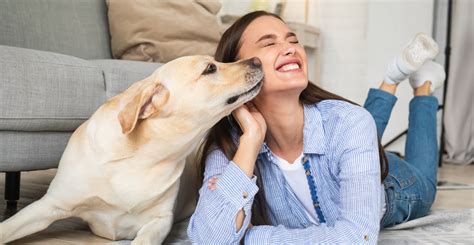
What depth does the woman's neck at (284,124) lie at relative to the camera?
1.32 meters

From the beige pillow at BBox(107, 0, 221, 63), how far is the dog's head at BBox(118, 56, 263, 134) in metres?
1.29

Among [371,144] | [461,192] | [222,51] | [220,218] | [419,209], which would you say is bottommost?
[461,192]

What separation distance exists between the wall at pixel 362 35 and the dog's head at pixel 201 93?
2.91 meters

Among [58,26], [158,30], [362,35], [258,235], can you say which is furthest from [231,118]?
[362,35]

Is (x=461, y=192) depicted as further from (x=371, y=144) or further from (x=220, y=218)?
(x=220, y=218)

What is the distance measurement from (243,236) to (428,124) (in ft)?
3.88

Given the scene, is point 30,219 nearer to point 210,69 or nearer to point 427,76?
point 210,69

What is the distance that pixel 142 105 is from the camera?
119cm

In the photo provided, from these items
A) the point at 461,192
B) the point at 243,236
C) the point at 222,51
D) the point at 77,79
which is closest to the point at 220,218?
the point at 243,236

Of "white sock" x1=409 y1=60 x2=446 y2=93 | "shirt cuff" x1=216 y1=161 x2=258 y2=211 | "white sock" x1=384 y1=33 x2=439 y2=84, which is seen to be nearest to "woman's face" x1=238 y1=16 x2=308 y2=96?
"shirt cuff" x1=216 y1=161 x2=258 y2=211

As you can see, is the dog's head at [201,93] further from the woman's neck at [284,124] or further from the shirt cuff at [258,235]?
the shirt cuff at [258,235]

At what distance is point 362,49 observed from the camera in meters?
4.25

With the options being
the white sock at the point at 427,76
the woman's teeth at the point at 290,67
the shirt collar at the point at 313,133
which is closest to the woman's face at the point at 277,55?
the woman's teeth at the point at 290,67

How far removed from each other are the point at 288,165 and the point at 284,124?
109 mm
